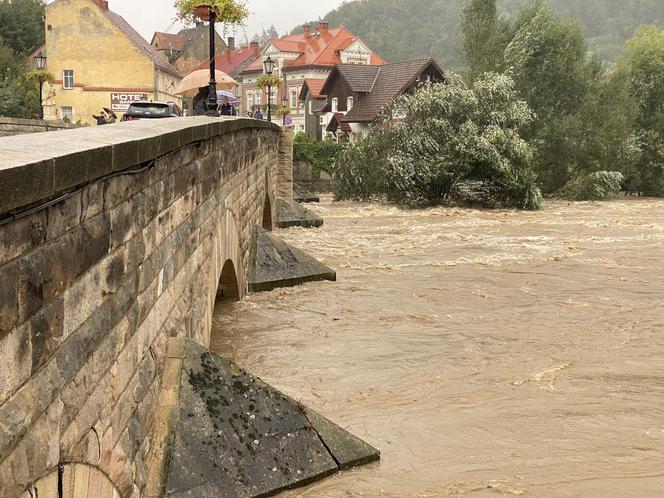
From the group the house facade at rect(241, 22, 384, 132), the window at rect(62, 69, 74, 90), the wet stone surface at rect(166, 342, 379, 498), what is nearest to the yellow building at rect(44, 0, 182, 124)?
the window at rect(62, 69, 74, 90)

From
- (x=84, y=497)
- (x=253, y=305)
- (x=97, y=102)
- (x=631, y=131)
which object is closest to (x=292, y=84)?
(x=97, y=102)

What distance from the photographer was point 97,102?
44188 millimetres

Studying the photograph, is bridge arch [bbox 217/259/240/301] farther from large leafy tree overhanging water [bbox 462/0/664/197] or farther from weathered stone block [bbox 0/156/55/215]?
large leafy tree overhanging water [bbox 462/0/664/197]

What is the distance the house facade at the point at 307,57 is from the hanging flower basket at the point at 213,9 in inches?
2057

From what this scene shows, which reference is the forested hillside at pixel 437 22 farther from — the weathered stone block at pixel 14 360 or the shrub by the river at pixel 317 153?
the weathered stone block at pixel 14 360

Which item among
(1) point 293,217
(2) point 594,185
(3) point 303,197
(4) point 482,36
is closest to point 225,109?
(1) point 293,217

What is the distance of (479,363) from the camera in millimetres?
10188

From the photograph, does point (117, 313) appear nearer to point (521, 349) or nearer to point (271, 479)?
point (271, 479)

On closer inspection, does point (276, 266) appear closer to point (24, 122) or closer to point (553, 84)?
point (24, 122)

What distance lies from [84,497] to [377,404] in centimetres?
533

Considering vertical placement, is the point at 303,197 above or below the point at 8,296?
below

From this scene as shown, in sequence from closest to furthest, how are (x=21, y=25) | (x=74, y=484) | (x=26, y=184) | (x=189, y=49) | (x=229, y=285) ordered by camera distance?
(x=26, y=184) → (x=74, y=484) → (x=229, y=285) → (x=21, y=25) → (x=189, y=49)

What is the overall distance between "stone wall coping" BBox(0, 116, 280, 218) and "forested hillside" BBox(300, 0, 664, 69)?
4124 inches

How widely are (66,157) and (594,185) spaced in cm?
3521
